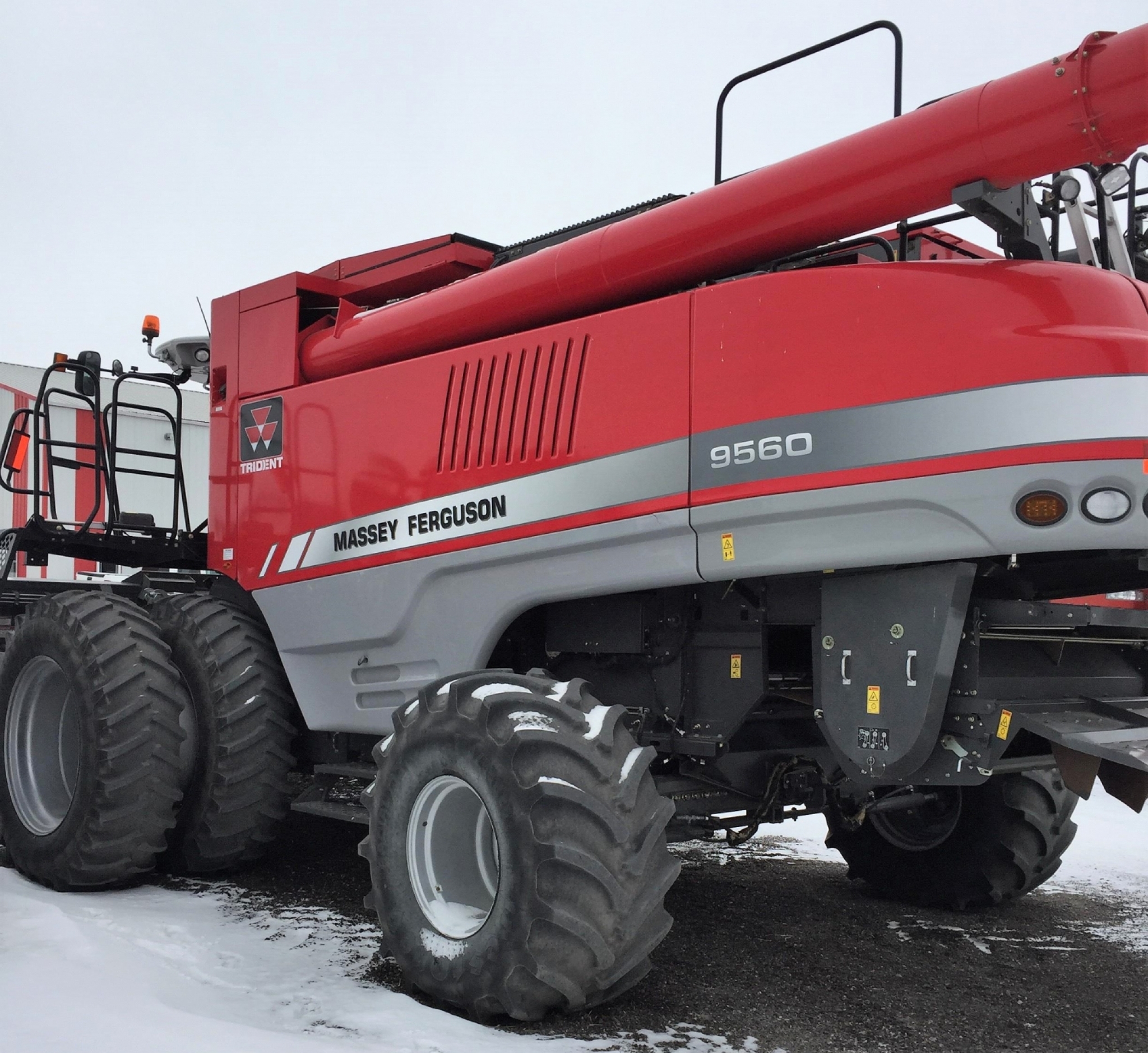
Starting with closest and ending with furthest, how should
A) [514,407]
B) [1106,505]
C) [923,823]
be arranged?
[1106,505], [514,407], [923,823]

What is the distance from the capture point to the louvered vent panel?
4230mm

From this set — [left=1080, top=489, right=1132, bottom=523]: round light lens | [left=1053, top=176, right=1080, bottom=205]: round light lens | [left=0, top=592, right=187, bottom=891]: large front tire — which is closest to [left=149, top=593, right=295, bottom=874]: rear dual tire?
[left=0, top=592, right=187, bottom=891]: large front tire

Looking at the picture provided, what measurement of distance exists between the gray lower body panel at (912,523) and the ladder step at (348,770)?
191cm

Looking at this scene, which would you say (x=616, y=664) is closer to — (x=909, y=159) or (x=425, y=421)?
(x=425, y=421)

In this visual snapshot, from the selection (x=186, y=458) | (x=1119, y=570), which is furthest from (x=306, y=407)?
(x=186, y=458)

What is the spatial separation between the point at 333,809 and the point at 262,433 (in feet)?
5.83

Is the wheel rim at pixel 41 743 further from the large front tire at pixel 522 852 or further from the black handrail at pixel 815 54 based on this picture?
the black handrail at pixel 815 54

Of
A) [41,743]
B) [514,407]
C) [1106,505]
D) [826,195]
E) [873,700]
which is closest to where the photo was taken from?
[1106,505]

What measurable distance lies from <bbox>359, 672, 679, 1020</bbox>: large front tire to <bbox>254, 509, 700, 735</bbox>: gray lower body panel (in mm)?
461

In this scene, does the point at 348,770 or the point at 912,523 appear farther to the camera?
the point at 348,770

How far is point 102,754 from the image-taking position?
5059 mm

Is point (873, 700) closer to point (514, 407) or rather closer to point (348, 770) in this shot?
point (514, 407)

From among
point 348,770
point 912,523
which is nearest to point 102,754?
point 348,770

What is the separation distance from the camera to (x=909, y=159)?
3.56 metres
